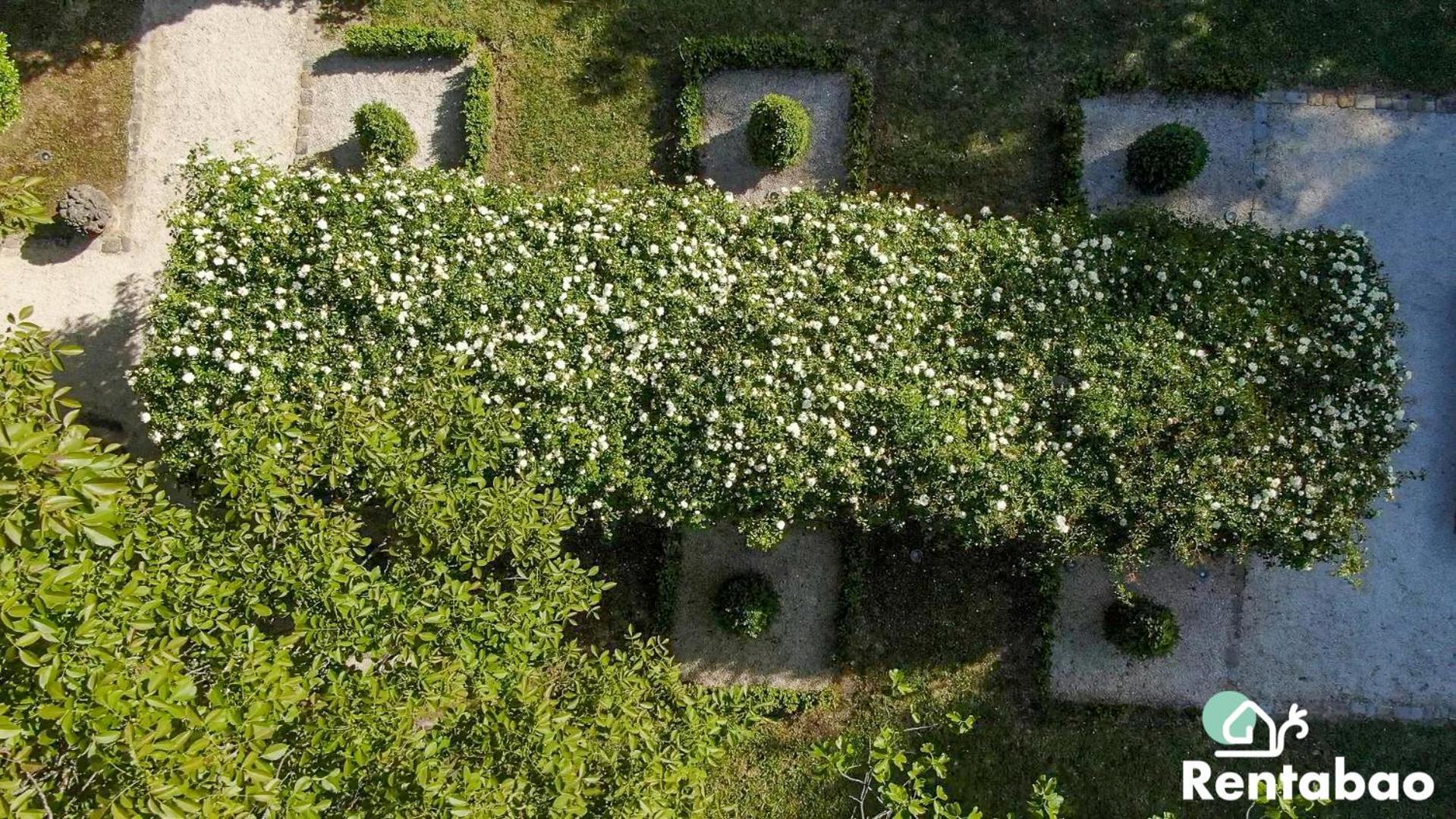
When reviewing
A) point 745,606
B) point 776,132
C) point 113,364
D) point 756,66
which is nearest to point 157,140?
point 113,364

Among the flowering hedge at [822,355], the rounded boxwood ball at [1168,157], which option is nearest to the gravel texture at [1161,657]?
the flowering hedge at [822,355]

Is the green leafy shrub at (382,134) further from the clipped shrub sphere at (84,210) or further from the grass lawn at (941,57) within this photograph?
the clipped shrub sphere at (84,210)

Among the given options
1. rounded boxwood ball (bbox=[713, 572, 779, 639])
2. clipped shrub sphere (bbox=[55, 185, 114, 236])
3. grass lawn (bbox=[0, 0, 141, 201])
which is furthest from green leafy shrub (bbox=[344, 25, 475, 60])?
rounded boxwood ball (bbox=[713, 572, 779, 639])

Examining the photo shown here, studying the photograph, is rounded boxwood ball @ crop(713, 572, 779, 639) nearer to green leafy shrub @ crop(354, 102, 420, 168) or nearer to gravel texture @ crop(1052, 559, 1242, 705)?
gravel texture @ crop(1052, 559, 1242, 705)

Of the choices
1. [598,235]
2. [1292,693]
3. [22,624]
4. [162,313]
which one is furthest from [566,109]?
[1292,693]

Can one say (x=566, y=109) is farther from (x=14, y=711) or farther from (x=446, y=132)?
(x=14, y=711)

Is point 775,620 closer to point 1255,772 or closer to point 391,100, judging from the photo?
point 1255,772
